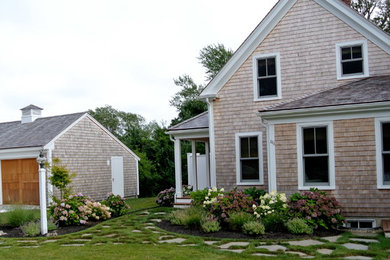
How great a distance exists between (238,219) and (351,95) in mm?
4360

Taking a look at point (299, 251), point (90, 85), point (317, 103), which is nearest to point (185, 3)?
point (317, 103)

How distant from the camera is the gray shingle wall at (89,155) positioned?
18.3 metres

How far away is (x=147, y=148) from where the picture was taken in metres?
25.4

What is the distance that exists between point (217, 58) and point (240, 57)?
83.8ft

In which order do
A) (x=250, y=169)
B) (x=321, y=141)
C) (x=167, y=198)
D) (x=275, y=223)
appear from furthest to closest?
(x=167, y=198)
(x=250, y=169)
(x=321, y=141)
(x=275, y=223)

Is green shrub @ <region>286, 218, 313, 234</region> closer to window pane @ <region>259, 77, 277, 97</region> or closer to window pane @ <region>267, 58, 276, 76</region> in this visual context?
window pane @ <region>259, 77, 277, 97</region>

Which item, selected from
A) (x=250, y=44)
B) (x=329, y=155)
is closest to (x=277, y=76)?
(x=250, y=44)

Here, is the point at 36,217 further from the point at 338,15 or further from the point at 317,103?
the point at 338,15

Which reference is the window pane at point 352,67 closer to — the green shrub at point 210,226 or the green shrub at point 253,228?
the green shrub at point 253,228

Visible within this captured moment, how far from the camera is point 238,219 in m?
9.33

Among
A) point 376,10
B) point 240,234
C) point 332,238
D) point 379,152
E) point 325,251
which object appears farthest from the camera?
point 376,10

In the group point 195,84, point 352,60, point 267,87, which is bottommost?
point 267,87

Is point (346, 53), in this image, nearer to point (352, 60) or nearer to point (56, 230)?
point (352, 60)

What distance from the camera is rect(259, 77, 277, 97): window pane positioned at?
12578 mm
